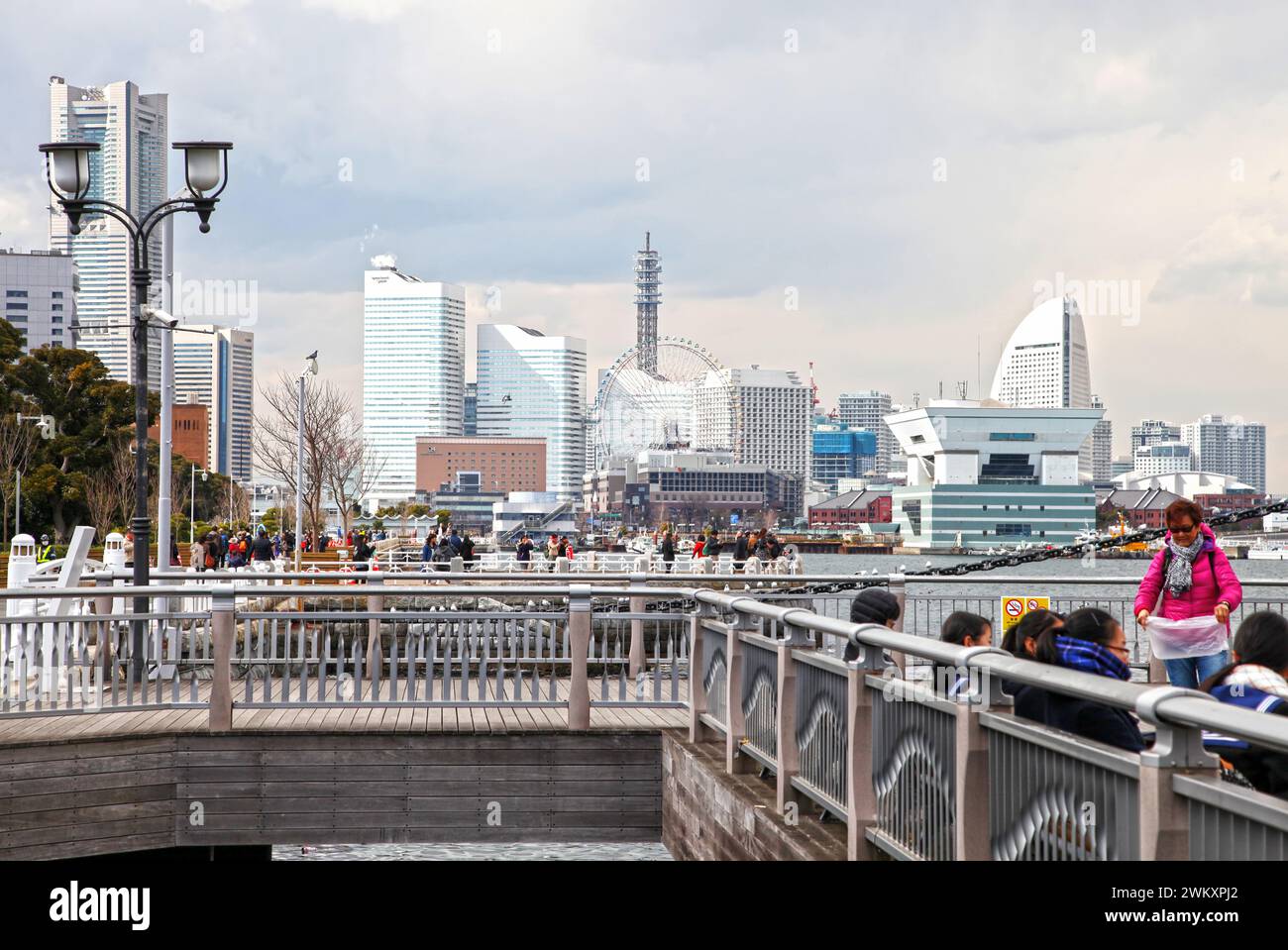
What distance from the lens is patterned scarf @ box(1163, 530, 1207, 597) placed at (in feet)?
A: 32.7

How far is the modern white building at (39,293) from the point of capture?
16700 cm

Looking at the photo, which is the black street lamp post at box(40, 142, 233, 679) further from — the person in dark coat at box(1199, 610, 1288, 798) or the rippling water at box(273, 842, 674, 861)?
the person in dark coat at box(1199, 610, 1288, 798)

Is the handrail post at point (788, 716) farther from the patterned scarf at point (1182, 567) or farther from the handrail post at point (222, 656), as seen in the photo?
the handrail post at point (222, 656)

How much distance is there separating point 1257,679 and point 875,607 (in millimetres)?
2964

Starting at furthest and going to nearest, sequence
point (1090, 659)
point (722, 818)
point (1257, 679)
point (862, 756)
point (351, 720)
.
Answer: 1. point (351, 720)
2. point (722, 818)
3. point (862, 756)
4. point (1090, 659)
5. point (1257, 679)

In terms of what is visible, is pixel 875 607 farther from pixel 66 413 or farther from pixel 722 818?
pixel 66 413

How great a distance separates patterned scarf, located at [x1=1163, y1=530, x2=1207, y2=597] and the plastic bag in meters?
0.22

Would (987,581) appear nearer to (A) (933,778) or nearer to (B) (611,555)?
(A) (933,778)

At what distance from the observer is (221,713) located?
11.3 metres

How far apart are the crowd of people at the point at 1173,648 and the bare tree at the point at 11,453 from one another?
54.6m

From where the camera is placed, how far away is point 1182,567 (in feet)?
32.8

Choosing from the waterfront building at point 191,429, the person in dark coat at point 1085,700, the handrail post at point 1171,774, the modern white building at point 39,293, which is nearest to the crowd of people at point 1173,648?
the person in dark coat at point 1085,700

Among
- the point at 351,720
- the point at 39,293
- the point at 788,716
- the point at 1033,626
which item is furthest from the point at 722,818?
the point at 39,293

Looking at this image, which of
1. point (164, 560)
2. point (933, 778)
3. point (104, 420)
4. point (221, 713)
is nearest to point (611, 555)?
point (164, 560)
